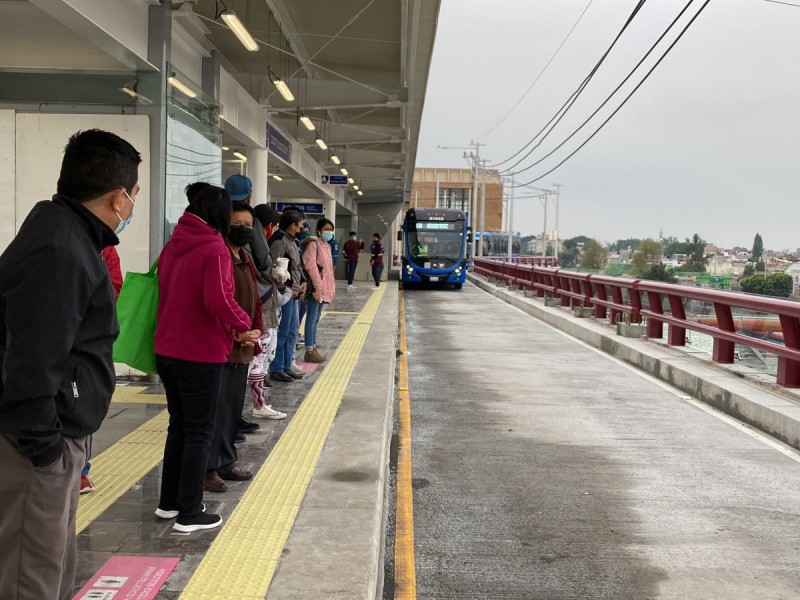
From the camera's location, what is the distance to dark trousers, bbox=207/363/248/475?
4797 mm

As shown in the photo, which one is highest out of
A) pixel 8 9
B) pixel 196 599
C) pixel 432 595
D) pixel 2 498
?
pixel 8 9

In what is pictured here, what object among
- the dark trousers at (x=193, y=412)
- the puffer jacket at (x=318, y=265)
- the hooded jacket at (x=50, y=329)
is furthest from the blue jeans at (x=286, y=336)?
the hooded jacket at (x=50, y=329)

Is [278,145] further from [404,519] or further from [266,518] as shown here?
[266,518]

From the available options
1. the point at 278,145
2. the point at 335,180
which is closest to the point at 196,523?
the point at 278,145

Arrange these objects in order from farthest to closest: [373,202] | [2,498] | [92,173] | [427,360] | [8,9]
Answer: [373,202]
[427,360]
[8,9]
[92,173]
[2,498]

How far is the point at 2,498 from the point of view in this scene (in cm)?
226

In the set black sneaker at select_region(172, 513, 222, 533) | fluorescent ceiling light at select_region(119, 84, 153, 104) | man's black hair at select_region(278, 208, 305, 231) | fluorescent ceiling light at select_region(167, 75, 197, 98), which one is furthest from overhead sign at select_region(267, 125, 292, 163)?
black sneaker at select_region(172, 513, 222, 533)

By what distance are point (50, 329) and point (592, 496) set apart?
4.30 m

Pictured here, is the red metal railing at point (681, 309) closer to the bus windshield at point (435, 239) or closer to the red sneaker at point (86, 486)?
the red sneaker at point (86, 486)

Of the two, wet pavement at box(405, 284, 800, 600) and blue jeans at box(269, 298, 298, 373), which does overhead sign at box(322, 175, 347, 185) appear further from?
blue jeans at box(269, 298, 298, 373)

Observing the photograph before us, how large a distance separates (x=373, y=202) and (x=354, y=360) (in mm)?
43546

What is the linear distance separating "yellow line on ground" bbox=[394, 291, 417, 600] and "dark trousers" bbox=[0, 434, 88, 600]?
2005mm

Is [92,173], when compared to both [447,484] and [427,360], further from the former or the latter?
[427,360]

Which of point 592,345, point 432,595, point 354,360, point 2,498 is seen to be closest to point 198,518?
point 432,595
